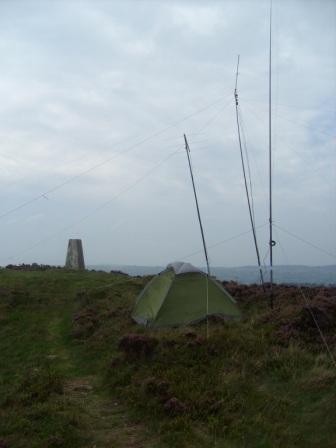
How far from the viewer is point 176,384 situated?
1156cm

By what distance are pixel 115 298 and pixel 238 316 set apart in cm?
770

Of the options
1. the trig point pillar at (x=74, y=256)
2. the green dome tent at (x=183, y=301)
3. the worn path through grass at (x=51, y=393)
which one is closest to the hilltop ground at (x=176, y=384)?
the worn path through grass at (x=51, y=393)

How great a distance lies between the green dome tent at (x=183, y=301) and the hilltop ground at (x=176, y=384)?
70cm

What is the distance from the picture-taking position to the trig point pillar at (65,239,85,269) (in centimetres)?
3666

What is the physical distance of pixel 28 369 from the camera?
1449 centimetres

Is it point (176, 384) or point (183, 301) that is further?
point (183, 301)

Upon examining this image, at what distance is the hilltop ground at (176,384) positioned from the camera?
31.3 feet

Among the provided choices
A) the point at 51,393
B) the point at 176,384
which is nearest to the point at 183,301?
the point at 176,384

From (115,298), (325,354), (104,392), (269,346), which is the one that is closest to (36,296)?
(115,298)

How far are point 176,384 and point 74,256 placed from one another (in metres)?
26.2

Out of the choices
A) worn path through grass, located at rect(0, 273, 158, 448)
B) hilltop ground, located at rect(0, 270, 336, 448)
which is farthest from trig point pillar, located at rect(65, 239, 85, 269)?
hilltop ground, located at rect(0, 270, 336, 448)

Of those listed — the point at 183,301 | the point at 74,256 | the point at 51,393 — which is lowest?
the point at 51,393

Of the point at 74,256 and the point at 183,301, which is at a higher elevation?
the point at 74,256

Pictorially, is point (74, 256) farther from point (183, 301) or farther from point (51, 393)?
point (51, 393)
